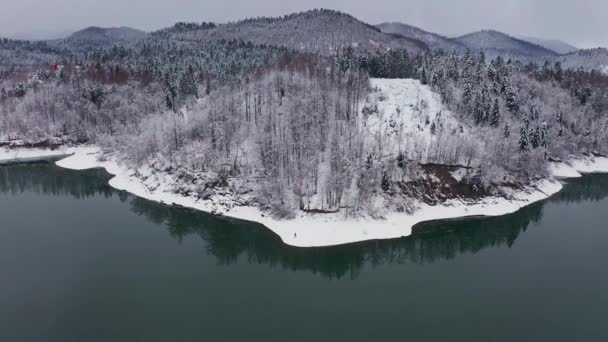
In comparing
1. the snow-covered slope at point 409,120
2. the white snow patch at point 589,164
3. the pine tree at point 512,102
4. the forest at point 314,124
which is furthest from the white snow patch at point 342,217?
the pine tree at point 512,102

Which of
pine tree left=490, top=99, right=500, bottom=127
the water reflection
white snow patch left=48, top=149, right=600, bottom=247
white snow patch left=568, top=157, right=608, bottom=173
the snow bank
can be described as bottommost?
the water reflection

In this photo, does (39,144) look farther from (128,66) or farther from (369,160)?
(369,160)

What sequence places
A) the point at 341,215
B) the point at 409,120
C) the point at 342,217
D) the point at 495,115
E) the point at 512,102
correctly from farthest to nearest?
the point at 512,102
the point at 409,120
the point at 495,115
the point at 341,215
the point at 342,217

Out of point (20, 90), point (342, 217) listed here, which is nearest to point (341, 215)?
point (342, 217)

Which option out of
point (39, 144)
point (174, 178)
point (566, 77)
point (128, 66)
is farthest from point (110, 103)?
point (566, 77)

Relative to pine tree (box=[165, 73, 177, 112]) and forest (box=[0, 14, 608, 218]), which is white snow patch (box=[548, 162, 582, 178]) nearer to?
forest (box=[0, 14, 608, 218])

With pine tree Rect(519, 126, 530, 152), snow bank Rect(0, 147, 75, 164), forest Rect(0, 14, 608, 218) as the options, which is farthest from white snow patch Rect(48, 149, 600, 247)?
snow bank Rect(0, 147, 75, 164)

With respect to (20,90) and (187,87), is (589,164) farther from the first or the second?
(20,90)
